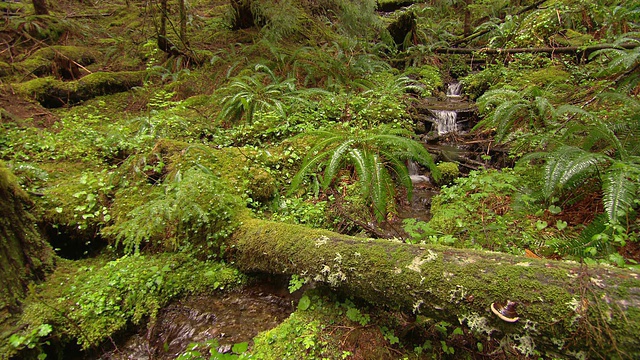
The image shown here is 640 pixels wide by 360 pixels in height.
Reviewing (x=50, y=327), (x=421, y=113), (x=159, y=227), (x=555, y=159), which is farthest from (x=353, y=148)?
(x=421, y=113)

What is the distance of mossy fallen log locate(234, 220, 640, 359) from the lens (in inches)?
52.4

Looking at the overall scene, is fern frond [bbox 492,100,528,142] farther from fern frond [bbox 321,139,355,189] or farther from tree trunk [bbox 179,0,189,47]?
tree trunk [bbox 179,0,189,47]

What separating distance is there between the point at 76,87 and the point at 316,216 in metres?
6.64

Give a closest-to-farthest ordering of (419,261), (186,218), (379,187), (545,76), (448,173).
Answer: (419,261) < (186,218) < (379,187) < (448,173) < (545,76)

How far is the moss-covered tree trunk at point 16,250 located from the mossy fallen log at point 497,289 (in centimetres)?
227

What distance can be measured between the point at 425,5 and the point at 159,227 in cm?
1639

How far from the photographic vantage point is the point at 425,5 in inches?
568

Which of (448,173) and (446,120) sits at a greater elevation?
(446,120)

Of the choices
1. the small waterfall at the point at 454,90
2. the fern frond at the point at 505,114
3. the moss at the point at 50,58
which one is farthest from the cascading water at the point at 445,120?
the moss at the point at 50,58

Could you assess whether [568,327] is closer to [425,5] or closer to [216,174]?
[216,174]

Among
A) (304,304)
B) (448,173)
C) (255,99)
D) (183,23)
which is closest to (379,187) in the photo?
(304,304)

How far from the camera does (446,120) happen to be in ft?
22.6

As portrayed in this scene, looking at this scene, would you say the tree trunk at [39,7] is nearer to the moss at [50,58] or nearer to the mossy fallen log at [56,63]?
the moss at [50,58]

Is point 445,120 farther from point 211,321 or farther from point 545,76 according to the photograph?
point 211,321
